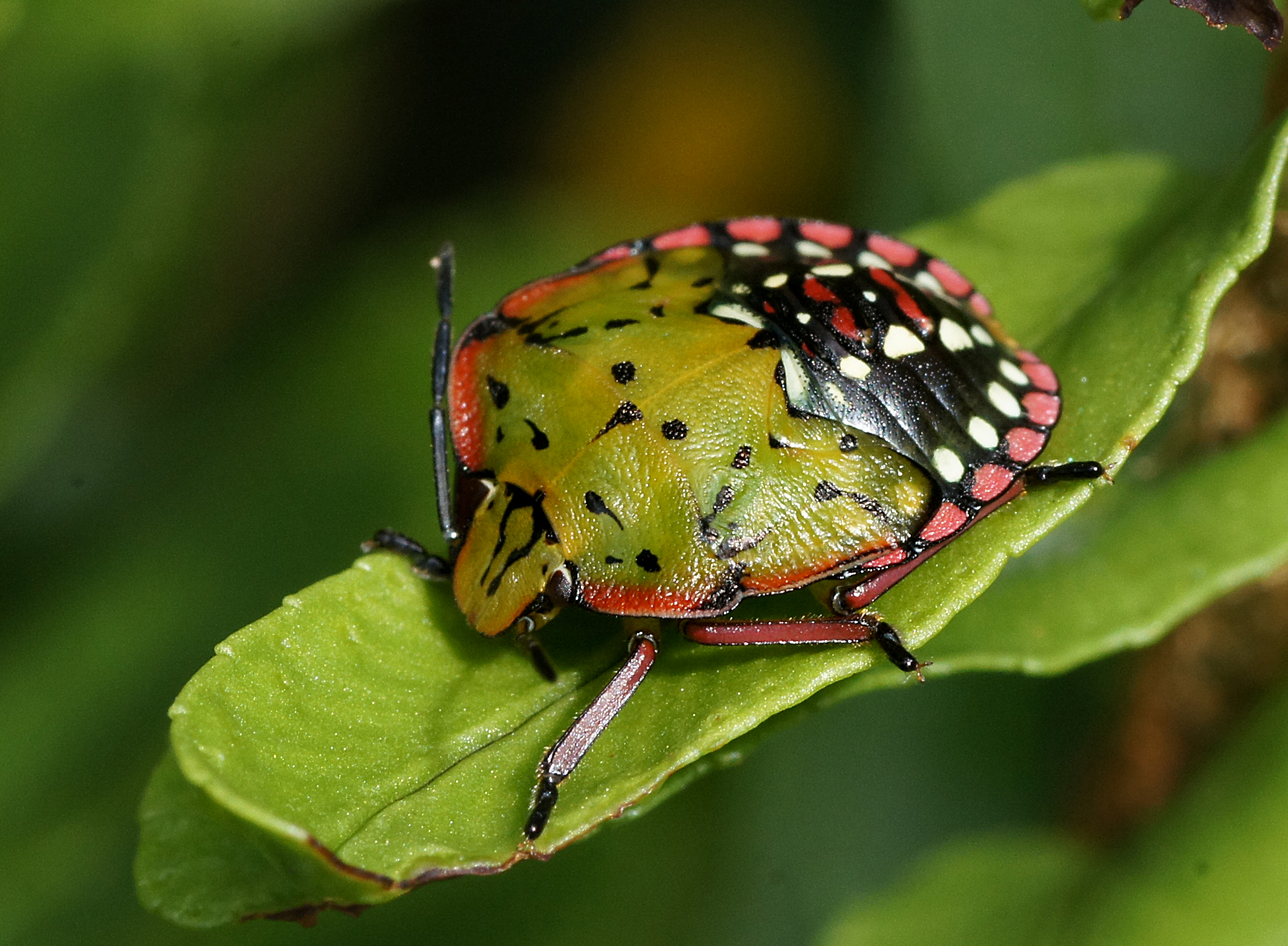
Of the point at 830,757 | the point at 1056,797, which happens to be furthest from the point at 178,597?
the point at 1056,797

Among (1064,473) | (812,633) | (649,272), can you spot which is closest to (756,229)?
(649,272)

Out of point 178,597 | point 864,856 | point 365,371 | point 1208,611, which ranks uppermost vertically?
point 365,371

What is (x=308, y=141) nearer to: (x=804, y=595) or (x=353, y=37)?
(x=353, y=37)

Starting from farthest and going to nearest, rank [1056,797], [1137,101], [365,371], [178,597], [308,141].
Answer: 1. [308,141]
2. [365,371]
3. [178,597]
4. [1056,797]
5. [1137,101]

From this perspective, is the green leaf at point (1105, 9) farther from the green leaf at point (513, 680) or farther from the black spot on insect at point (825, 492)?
the black spot on insect at point (825, 492)

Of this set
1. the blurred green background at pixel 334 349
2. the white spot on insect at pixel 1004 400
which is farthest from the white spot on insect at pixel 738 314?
the blurred green background at pixel 334 349
